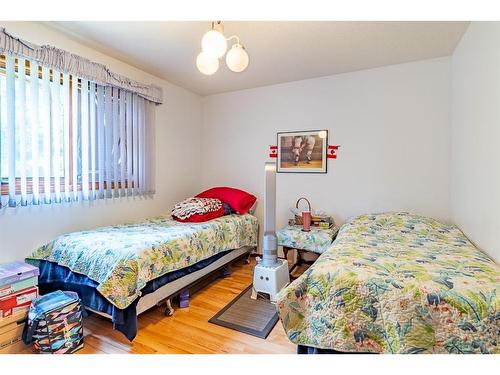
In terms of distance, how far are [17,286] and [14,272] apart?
0.09 metres

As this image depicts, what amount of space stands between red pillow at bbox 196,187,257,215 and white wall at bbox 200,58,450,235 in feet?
0.75

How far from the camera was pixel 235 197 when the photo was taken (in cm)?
340

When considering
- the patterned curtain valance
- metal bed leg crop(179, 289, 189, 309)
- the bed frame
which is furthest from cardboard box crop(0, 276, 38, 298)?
the patterned curtain valance

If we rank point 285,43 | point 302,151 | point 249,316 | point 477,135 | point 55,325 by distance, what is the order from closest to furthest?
point 55,325 → point 477,135 → point 249,316 → point 285,43 → point 302,151

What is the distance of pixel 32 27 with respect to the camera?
2012mm

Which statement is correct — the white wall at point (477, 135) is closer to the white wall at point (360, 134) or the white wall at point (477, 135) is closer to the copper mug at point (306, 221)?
the white wall at point (360, 134)

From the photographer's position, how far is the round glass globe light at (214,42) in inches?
57.8

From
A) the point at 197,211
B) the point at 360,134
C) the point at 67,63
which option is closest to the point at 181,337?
the point at 197,211

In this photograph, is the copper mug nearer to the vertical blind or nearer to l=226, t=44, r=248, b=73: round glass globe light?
Answer: l=226, t=44, r=248, b=73: round glass globe light

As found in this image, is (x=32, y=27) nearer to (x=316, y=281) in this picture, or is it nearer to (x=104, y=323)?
(x=104, y=323)

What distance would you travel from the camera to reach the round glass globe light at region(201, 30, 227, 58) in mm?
1468

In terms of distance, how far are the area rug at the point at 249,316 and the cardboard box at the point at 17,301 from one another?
1234mm

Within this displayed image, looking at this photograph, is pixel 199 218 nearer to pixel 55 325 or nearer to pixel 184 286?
pixel 184 286
